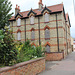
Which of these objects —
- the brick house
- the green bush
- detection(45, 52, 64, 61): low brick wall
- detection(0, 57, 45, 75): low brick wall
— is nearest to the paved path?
detection(0, 57, 45, 75): low brick wall

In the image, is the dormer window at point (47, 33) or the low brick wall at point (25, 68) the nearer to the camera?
the low brick wall at point (25, 68)

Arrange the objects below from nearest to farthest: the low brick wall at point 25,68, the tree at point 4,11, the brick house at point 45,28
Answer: the low brick wall at point 25,68 → the tree at point 4,11 → the brick house at point 45,28

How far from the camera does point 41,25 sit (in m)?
20.4

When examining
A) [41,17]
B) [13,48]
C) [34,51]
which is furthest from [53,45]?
[13,48]

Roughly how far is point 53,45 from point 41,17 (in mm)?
6192

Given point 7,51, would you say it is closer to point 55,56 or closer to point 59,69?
point 59,69

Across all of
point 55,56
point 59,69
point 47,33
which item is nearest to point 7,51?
point 59,69

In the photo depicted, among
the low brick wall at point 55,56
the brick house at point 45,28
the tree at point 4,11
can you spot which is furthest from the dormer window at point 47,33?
the tree at point 4,11

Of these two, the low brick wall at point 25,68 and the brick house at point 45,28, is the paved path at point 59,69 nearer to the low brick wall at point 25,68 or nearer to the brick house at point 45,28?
the low brick wall at point 25,68

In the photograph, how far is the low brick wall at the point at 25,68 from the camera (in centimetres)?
570

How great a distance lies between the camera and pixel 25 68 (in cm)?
742

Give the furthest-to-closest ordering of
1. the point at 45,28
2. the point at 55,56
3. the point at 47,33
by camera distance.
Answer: the point at 45,28 → the point at 47,33 → the point at 55,56

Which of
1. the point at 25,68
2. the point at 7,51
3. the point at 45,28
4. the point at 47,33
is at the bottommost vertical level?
the point at 25,68

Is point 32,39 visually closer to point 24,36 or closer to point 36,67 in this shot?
point 24,36
